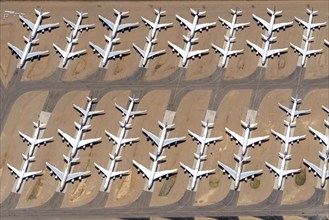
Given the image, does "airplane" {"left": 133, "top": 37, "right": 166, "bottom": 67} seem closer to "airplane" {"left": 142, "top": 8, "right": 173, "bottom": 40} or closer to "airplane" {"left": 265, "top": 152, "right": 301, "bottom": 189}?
"airplane" {"left": 142, "top": 8, "right": 173, "bottom": 40}

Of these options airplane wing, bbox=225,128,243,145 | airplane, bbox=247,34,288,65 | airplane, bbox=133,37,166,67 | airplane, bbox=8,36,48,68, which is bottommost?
airplane wing, bbox=225,128,243,145

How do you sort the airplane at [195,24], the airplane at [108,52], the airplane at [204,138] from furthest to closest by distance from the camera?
the airplane at [195,24] → the airplane at [108,52] → the airplane at [204,138]

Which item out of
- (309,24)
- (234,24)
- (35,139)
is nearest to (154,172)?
(35,139)

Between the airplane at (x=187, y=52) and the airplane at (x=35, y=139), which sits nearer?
the airplane at (x=35, y=139)

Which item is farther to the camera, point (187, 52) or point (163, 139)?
point (187, 52)

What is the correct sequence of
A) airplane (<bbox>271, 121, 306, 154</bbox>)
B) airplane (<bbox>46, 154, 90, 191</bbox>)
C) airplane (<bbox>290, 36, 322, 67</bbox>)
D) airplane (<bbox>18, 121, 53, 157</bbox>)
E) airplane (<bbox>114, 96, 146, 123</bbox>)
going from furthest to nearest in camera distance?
airplane (<bbox>290, 36, 322, 67</bbox>), airplane (<bbox>114, 96, 146, 123</bbox>), airplane (<bbox>18, 121, 53, 157</bbox>), airplane (<bbox>271, 121, 306, 154</bbox>), airplane (<bbox>46, 154, 90, 191</bbox>)

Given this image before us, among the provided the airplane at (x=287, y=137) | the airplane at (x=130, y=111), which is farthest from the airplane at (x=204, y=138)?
the airplane at (x=130, y=111)

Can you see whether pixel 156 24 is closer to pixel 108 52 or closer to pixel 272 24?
pixel 108 52

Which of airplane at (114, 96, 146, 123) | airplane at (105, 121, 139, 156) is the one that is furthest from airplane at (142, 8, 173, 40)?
airplane at (105, 121, 139, 156)

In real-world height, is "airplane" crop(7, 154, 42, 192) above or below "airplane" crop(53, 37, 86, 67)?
below

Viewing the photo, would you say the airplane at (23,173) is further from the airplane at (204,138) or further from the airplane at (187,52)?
the airplane at (187,52)

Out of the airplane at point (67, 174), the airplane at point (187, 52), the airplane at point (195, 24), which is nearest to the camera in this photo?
the airplane at point (67, 174)
